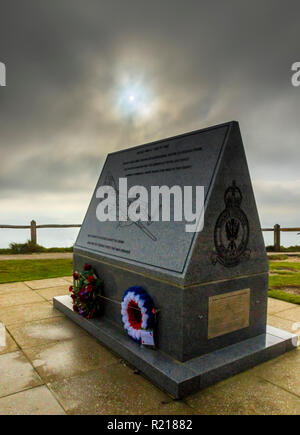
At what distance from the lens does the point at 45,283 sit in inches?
257

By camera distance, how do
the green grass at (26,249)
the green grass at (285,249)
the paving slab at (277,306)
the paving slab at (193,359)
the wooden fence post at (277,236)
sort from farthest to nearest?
the wooden fence post at (277,236), the green grass at (285,249), the green grass at (26,249), the paving slab at (277,306), the paving slab at (193,359)

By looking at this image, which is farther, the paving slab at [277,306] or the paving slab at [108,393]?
the paving slab at [277,306]

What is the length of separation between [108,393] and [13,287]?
14.1 feet

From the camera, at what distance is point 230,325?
3227 millimetres

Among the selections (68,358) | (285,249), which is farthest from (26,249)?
(285,249)

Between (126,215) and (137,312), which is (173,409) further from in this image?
(126,215)

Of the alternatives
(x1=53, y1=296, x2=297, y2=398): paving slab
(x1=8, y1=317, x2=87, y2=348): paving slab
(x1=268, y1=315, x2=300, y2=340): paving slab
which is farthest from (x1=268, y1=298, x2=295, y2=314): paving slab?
(x1=8, y1=317, x2=87, y2=348): paving slab

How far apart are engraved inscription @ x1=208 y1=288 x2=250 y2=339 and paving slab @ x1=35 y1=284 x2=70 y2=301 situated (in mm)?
3294

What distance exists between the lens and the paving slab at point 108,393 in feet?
7.73

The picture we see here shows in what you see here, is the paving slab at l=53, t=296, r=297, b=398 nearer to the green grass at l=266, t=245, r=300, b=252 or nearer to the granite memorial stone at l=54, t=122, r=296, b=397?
the granite memorial stone at l=54, t=122, r=296, b=397

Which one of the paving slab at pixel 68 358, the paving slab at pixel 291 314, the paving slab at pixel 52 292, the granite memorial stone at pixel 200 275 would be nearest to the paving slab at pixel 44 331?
the paving slab at pixel 68 358

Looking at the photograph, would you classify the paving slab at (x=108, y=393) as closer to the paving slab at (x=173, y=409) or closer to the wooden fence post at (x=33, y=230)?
the paving slab at (x=173, y=409)

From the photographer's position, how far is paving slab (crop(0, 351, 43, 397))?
2.66 meters

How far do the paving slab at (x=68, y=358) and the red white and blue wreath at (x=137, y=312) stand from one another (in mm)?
348
